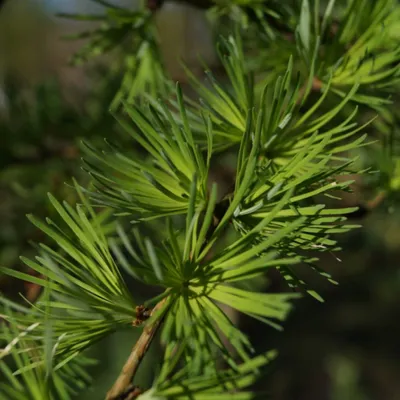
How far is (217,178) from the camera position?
0.58 meters

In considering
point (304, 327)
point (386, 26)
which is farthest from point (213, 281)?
point (304, 327)

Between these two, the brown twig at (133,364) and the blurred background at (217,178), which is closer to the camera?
the brown twig at (133,364)

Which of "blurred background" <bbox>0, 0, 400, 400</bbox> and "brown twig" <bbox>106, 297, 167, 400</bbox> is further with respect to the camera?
"blurred background" <bbox>0, 0, 400, 400</bbox>

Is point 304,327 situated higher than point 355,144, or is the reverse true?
point 355,144

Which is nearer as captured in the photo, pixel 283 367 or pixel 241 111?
pixel 241 111

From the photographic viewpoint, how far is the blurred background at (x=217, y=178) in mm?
507

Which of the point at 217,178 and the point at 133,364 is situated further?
the point at 217,178

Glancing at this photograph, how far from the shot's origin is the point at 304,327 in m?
2.66

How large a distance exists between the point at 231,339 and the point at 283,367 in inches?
95.3

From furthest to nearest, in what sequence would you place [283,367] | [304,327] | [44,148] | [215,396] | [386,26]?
[304,327]
[283,367]
[44,148]
[386,26]
[215,396]

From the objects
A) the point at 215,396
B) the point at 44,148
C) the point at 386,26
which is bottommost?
the point at 215,396

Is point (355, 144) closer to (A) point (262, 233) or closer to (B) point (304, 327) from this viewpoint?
(A) point (262, 233)

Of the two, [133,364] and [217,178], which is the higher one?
[217,178]

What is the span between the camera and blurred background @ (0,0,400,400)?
51 centimetres
